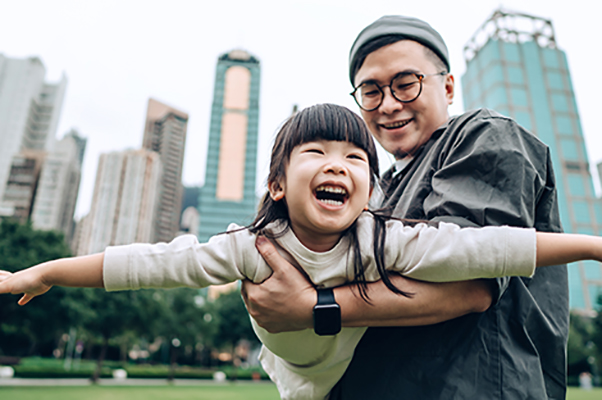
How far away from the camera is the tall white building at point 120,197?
71.2 metres

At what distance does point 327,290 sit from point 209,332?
36599mm

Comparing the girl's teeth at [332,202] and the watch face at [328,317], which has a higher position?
the girl's teeth at [332,202]

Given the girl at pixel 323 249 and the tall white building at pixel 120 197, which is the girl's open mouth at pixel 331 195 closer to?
the girl at pixel 323 249

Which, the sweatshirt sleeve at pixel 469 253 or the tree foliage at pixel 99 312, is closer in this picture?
the sweatshirt sleeve at pixel 469 253

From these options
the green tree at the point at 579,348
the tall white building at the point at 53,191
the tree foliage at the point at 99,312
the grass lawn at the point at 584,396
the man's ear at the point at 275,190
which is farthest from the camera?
the tall white building at the point at 53,191

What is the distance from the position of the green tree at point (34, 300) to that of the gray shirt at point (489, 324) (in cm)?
2097

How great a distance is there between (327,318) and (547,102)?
83.9 metres

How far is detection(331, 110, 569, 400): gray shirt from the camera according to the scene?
4.83ft

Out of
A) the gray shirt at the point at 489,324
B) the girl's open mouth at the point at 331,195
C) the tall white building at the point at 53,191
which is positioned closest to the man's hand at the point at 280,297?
the girl's open mouth at the point at 331,195

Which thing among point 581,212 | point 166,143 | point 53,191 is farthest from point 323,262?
point 166,143

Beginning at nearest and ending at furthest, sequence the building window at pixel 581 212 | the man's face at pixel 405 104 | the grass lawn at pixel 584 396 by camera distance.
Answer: the man's face at pixel 405 104, the grass lawn at pixel 584 396, the building window at pixel 581 212

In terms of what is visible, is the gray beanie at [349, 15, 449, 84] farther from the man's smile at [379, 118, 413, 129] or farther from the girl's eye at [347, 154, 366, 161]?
A: the girl's eye at [347, 154, 366, 161]

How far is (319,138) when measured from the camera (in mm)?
1647

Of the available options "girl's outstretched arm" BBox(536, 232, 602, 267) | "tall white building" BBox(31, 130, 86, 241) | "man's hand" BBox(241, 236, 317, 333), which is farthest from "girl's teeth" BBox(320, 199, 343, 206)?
"tall white building" BBox(31, 130, 86, 241)
